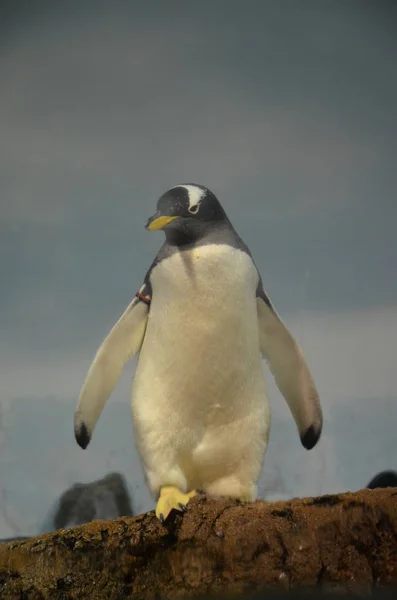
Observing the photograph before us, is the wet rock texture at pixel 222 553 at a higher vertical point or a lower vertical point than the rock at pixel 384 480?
lower

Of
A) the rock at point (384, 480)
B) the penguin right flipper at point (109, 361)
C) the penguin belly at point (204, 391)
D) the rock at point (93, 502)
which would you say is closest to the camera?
the penguin belly at point (204, 391)

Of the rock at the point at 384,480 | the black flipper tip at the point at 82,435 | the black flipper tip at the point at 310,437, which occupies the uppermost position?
the black flipper tip at the point at 82,435

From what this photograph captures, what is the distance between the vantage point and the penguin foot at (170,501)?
139cm

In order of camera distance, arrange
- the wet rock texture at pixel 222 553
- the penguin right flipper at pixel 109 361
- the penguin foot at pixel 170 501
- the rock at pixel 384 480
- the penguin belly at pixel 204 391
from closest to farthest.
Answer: the wet rock texture at pixel 222 553
the penguin foot at pixel 170 501
the penguin belly at pixel 204 391
the penguin right flipper at pixel 109 361
the rock at pixel 384 480

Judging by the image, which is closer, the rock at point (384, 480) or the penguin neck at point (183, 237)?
the penguin neck at point (183, 237)

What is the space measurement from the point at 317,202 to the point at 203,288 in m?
0.61

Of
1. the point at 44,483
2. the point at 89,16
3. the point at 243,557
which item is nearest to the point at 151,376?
the point at 243,557

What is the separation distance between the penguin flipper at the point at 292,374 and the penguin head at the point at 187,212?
0.33 meters

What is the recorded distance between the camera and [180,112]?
6.46 ft

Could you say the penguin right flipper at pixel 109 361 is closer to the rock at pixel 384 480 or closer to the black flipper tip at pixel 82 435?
the black flipper tip at pixel 82 435

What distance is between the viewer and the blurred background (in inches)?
72.7

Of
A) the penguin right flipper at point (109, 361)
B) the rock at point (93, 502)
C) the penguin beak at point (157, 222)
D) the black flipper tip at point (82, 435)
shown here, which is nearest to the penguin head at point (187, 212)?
the penguin beak at point (157, 222)

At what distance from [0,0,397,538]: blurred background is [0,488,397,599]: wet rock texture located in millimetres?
634

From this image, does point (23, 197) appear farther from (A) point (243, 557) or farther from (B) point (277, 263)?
(A) point (243, 557)
